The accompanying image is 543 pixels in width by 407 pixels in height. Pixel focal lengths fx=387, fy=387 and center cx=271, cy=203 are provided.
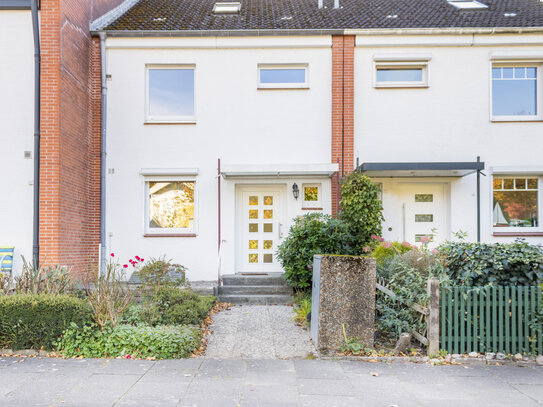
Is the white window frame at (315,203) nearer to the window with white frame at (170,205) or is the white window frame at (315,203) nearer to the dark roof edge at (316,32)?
the window with white frame at (170,205)

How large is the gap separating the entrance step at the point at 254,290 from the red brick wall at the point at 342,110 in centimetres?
266

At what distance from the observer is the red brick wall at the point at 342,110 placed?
9477 millimetres

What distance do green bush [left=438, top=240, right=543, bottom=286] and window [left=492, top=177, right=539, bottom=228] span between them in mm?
4585

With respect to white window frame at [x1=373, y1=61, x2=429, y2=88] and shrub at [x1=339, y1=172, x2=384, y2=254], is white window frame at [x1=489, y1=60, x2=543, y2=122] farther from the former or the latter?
shrub at [x1=339, y1=172, x2=384, y2=254]

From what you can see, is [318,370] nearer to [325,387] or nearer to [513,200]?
[325,387]

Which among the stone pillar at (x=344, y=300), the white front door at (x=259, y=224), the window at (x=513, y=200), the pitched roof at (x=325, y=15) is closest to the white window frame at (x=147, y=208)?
the white front door at (x=259, y=224)

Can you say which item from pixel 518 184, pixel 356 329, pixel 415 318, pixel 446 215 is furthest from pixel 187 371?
pixel 518 184

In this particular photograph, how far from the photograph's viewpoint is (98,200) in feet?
30.7

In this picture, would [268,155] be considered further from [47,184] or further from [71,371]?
[71,371]

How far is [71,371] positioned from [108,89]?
281 inches

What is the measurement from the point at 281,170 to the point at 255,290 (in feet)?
8.91

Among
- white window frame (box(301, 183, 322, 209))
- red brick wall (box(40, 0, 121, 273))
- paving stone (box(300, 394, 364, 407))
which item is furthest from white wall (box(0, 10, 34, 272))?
paving stone (box(300, 394, 364, 407))

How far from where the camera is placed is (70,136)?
27.7ft

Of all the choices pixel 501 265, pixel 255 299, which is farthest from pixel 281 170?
pixel 501 265
